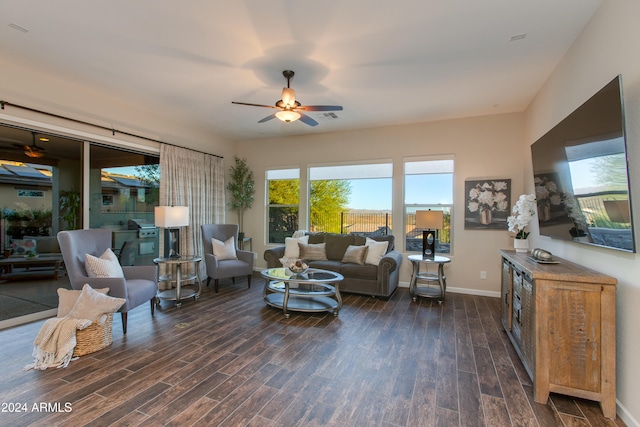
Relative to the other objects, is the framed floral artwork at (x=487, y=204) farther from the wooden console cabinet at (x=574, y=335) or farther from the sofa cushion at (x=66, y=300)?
the sofa cushion at (x=66, y=300)

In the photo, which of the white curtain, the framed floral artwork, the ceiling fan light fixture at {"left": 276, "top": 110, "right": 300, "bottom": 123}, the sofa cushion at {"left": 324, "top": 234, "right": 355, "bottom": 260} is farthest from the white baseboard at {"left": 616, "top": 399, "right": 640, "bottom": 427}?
the white curtain

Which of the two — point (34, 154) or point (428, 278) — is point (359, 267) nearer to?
point (428, 278)

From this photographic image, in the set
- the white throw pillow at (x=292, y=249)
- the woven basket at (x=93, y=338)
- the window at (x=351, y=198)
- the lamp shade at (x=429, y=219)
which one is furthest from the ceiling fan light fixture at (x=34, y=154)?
the lamp shade at (x=429, y=219)

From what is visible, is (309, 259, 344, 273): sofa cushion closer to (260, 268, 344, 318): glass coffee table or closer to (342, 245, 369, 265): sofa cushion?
(342, 245, 369, 265): sofa cushion

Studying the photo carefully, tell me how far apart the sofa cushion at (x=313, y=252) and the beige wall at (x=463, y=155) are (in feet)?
4.50

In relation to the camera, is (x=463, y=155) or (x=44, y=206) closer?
(x=44, y=206)

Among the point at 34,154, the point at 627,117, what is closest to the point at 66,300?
the point at 34,154

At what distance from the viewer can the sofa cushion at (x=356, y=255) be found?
15.8 ft

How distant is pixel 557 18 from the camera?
2453 millimetres

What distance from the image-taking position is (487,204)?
4785 millimetres

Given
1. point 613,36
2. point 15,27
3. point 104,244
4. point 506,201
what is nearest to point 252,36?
point 15,27

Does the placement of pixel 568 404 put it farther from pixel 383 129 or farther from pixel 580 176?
pixel 383 129

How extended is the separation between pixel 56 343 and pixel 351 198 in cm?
465

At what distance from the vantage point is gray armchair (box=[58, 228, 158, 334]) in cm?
311
